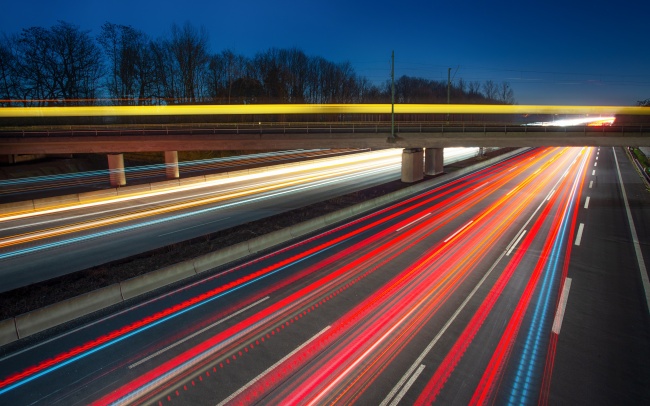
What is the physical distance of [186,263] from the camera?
1313cm

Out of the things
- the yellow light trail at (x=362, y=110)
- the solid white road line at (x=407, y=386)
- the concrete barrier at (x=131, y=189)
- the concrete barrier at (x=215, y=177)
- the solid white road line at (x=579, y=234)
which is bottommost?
the solid white road line at (x=407, y=386)

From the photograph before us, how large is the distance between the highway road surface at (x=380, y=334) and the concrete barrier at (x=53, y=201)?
16.8 metres

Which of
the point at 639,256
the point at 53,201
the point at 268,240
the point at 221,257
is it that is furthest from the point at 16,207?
the point at 639,256

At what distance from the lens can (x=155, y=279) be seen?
1219 cm

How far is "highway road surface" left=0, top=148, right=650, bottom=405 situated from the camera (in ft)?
23.9

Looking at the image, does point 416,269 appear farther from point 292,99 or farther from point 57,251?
point 292,99

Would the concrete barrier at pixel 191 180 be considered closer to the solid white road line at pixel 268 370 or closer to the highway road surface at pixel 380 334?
the highway road surface at pixel 380 334

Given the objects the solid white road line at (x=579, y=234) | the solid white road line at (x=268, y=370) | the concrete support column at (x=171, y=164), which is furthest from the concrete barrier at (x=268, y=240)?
the concrete support column at (x=171, y=164)

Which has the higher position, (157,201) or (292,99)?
(292,99)

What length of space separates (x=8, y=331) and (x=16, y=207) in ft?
53.7

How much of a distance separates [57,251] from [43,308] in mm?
6956

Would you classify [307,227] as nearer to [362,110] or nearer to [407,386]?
[407,386]

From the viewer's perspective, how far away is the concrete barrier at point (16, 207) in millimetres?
20703

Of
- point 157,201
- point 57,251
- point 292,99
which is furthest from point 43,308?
point 292,99
